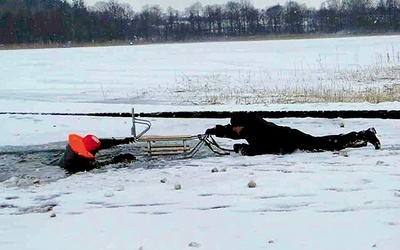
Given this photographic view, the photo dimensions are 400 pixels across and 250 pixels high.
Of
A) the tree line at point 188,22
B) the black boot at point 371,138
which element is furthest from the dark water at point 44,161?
the tree line at point 188,22

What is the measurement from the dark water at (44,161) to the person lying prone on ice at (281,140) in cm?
55

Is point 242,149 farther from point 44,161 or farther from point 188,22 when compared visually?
point 188,22

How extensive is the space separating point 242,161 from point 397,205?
256cm

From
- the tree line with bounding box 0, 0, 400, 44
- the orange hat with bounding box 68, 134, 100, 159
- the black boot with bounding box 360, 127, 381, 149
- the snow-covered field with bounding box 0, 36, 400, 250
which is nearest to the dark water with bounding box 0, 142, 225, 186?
the snow-covered field with bounding box 0, 36, 400, 250

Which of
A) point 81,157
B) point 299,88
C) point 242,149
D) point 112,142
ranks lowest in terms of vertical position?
point 299,88

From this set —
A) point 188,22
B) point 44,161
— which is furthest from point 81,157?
point 188,22

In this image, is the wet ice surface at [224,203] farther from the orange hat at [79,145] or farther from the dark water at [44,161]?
the orange hat at [79,145]

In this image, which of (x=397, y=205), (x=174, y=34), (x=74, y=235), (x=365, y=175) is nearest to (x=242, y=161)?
(x=365, y=175)

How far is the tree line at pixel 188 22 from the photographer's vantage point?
98.5 metres

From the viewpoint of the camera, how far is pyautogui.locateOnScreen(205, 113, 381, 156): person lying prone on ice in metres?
7.97

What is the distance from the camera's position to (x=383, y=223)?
15.9 feet

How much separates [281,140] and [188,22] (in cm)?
11005

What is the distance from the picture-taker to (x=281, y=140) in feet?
26.2

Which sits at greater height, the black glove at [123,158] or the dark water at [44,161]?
the black glove at [123,158]
